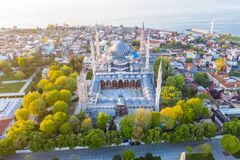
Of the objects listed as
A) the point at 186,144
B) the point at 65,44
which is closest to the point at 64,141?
the point at 186,144

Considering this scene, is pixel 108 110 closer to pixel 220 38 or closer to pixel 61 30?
pixel 220 38

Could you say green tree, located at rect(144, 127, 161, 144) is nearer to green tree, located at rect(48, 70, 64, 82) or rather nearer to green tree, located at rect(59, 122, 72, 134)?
green tree, located at rect(59, 122, 72, 134)

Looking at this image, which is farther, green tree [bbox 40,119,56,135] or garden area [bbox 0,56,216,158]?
green tree [bbox 40,119,56,135]

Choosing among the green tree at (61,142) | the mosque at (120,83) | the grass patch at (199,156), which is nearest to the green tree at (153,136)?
the grass patch at (199,156)

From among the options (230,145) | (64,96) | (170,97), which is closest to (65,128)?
(64,96)

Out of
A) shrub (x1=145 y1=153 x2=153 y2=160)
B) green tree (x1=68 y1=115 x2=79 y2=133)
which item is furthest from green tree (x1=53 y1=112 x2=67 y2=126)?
→ shrub (x1=145 y1=153 x2=153 y2=160)

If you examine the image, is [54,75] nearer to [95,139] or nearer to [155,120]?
[95,139]
